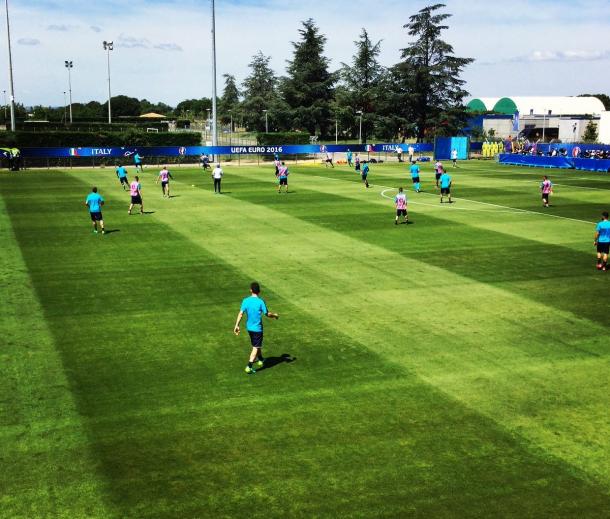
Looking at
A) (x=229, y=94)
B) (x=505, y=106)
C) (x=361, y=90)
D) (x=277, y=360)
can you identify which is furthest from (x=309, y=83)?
(x=277, y=360)

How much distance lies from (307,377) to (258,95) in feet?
366

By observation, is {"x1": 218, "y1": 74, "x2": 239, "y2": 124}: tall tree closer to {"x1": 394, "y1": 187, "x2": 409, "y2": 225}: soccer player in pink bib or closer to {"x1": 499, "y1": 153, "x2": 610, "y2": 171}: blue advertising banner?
{"x1": 499, "y1": 153, "x2": 610, "y2": 171}: blue advertising banner

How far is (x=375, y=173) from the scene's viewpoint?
5550 centimetres

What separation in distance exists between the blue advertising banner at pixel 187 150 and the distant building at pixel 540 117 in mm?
28079

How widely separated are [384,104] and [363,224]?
7286 centimetres

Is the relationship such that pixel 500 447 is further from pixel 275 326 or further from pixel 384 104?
pixel 384 104

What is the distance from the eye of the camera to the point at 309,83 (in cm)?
10506

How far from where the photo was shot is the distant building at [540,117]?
96094mm

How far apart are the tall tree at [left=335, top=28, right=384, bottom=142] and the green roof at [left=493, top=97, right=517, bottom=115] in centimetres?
2026

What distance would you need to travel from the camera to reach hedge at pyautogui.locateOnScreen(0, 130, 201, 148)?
6372 centimetres

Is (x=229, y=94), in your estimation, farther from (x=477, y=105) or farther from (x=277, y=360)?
(x=277, y=360)

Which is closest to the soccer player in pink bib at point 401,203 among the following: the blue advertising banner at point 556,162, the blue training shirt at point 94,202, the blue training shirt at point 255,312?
the blue training shirt at point 94,202

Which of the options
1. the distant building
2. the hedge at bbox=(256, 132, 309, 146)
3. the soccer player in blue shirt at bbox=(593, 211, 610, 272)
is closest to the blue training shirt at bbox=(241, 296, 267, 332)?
the soccer player in blue shirt at bbox=(593, 211, 610, 272)

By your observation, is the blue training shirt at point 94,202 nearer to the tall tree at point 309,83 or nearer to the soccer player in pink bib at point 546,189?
the soccer player in pink bib at point 546,189
